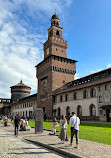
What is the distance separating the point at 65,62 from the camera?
45625 mm

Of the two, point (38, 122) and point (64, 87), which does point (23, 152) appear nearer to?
point (38, 122)

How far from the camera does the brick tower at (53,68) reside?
4310cm

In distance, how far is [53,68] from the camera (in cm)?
4319

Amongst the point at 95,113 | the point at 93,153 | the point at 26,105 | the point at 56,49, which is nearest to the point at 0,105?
the point at 26,105

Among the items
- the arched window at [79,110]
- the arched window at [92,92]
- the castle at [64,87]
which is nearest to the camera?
the castle at [64,87]


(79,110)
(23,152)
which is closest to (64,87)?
(79,110)

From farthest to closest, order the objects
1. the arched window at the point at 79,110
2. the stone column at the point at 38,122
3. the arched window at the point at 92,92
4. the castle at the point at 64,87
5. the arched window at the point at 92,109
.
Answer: the arched window at the point at 79,110
the arched window at the point at 92,92
the arched window at the point at 92,109
the castle at the point at 64,87
the stone column at the point at 38,122

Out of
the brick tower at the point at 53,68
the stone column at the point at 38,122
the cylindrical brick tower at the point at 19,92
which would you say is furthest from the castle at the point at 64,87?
the cylindrical brick tower at the point at 19,92

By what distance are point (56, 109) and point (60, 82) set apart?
6971 mm

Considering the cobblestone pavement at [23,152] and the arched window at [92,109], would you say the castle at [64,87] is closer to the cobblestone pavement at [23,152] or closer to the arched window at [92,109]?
the arched window at [92,109]

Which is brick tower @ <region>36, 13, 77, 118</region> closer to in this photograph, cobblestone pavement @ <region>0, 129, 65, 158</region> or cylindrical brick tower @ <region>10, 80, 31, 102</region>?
cobblestone pavement @ <region>0, 129, 65, 158</region>

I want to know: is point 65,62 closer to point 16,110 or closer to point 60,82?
point 60,82

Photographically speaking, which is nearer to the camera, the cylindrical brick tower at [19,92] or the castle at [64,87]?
the castle at [64,87]

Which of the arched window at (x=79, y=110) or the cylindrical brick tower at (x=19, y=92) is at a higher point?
the cylindrical brick tower at (x=19, y=92)
